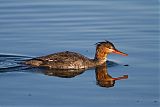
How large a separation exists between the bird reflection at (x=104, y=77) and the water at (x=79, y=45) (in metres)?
0.13

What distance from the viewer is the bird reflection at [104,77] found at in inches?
571

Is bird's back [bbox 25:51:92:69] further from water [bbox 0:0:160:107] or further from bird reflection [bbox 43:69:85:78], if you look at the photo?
water [bbox 0:0:160:107]

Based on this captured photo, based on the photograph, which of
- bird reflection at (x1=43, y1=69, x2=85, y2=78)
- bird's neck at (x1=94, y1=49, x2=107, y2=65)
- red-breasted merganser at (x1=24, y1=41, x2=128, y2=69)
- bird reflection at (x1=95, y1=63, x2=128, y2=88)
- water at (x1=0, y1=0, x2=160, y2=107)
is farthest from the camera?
bird's neck at (x1=94, y1=49, x2=107, y2=65)

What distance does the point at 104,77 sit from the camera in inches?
599

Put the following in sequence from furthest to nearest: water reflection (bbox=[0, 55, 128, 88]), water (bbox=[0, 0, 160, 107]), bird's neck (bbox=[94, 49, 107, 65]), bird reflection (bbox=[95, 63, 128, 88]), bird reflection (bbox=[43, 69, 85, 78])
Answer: bird's neck (bbox=[94, 49, 107, 65])
bird reflection (bbox=[43, 69, 85, 78])
water reflection (bbox=[0, 55, 128, 88])
bird reflection (bbox=[95, 63, 128, 88])
water (bbox=[0, 0, 160, 107])

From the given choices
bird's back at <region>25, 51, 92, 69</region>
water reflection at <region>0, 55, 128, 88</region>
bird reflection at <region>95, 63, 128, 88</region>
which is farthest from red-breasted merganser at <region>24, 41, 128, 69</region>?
bird reflection at <region>95, 63, 128, 88</region>

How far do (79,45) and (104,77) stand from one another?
2476 mm

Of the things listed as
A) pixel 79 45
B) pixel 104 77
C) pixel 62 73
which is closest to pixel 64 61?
pixel 62 73

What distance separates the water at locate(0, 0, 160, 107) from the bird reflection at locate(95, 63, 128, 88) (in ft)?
0.43

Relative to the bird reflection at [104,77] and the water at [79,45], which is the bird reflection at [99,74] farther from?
the water at [79,45]

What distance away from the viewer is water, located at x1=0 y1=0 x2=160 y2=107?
511 inches

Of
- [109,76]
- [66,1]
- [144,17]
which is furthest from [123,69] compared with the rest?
[66,1]

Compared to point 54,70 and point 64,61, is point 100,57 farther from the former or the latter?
point 54,70

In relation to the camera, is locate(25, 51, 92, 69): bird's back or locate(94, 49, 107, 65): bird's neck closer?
locate(25, 51, 92, 69): bird's back
